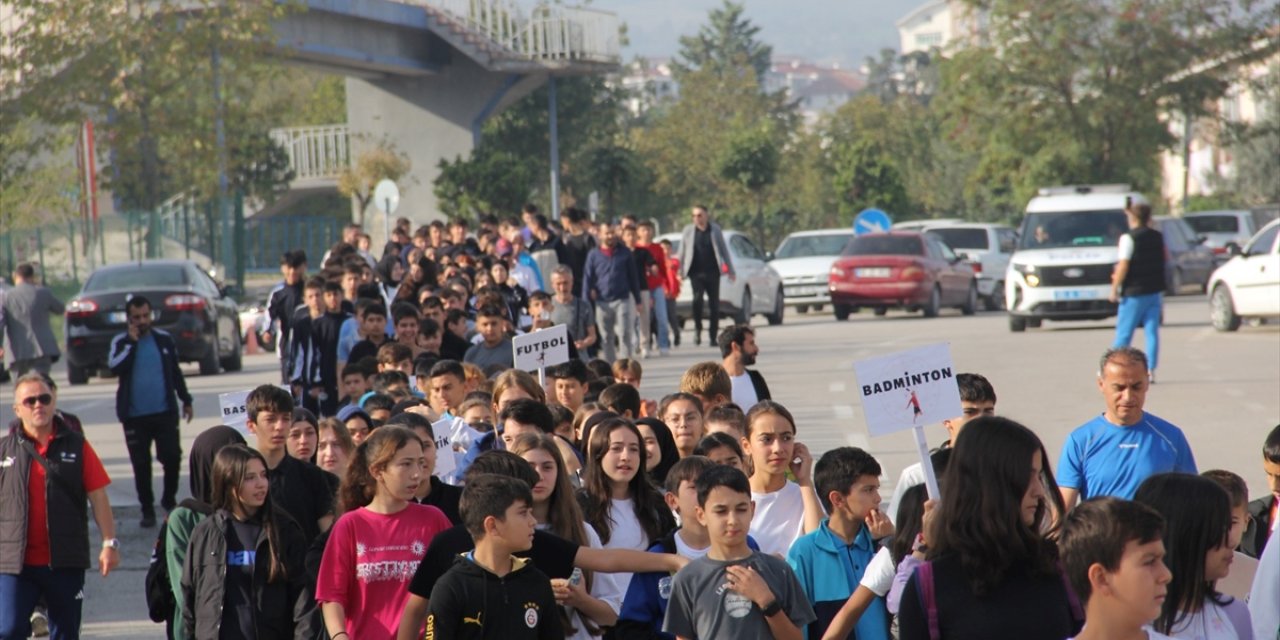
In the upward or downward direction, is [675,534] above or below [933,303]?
above

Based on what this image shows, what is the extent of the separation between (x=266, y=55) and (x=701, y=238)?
17788 millimetres

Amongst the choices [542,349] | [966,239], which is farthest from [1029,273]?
[542,349]

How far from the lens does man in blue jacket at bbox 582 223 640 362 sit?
21.2 metres

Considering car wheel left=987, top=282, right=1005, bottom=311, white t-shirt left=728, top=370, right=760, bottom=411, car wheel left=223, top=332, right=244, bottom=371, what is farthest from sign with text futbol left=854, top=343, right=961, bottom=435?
car wheel left=987, top=282, right=1005, bottom=311

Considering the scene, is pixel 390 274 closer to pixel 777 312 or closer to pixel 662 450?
pixel 777 312

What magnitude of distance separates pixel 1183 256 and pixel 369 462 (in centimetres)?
3455

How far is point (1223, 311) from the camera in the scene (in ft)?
85.2

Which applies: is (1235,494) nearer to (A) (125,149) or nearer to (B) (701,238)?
(B) (701,238)

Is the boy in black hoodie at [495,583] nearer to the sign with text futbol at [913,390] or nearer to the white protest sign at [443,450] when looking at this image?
the sign with text futbol at [913,390]

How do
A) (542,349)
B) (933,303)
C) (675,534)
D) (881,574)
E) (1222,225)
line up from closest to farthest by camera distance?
(881,574) → (675,534) → (542,349) → (933,303) → (1222,225)

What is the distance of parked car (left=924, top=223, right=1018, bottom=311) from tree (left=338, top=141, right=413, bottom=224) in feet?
57.1

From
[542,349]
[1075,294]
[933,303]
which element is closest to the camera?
[542,349]

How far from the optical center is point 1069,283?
2661 cm

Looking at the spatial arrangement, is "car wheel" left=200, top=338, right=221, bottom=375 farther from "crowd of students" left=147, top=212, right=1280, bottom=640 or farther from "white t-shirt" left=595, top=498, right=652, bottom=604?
"white t-shirt" left=595, top=498, right=652, bottom=604
